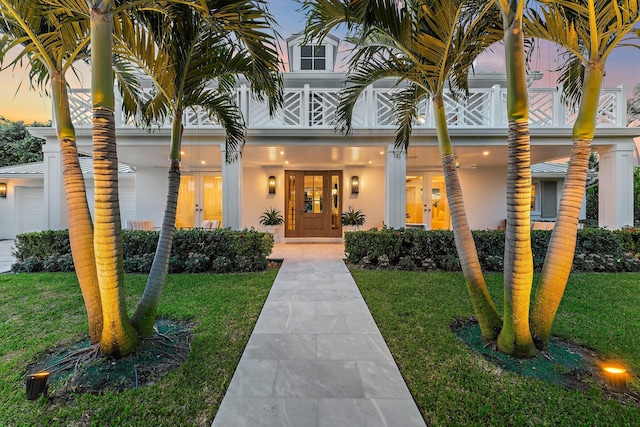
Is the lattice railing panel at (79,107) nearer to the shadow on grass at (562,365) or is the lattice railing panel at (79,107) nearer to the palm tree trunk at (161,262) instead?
the palm tree trunk at (161,262)

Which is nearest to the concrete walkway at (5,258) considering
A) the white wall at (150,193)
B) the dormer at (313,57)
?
the white wall at (150,193)

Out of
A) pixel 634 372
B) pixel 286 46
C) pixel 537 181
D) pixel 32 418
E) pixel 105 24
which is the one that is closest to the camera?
pixel 32 418

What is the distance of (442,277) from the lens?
17.7 feet

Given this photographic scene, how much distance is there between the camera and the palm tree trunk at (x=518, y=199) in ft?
7.85

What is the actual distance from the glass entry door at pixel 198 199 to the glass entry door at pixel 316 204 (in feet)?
9.64

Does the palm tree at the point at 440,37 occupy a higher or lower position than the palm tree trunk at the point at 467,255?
higher

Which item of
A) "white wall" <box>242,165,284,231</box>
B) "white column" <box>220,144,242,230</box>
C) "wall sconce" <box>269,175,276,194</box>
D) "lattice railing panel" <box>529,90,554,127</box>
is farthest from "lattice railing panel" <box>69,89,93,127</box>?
"lattice railing panel" <box>529,90,554,127</box>

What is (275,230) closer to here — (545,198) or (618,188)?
(618,188)

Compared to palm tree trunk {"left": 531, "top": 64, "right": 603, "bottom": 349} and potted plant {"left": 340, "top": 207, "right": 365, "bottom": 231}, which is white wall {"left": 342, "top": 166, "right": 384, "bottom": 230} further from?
palm tree trunk {"left": 531, "top": 64, "right": 603, "bottom": 349}

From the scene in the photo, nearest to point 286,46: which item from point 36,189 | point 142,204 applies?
point 142,204

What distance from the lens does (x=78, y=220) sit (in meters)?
2.45

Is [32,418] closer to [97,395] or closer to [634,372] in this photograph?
[97,395]

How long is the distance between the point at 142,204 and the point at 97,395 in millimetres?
10150

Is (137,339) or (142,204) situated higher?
(142,204)
